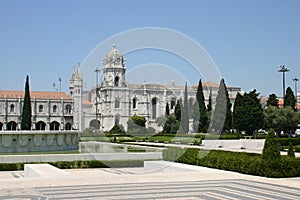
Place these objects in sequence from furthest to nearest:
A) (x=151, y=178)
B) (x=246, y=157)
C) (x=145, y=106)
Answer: (x=145, y=106)
(x=246, y=157)
(x=151, y=178)

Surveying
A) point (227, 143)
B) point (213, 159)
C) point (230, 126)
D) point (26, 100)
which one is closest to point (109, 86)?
point (26, 100)

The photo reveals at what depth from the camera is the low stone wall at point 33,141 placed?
2102cm

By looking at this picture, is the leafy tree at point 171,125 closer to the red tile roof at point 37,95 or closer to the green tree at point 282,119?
the green tree at point 282,119

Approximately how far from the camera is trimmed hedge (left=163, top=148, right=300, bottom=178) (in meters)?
11.0

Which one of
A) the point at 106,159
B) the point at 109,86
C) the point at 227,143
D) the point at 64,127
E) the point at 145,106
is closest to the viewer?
the point at 106,159

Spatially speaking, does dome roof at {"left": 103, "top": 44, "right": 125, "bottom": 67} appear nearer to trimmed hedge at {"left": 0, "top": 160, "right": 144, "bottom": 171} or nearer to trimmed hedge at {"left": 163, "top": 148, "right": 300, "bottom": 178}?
trimmed hedge at {"left": 0, "top": 160, "right": 144, "bottom": 171}

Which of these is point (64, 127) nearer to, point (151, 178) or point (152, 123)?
point (152, 123)

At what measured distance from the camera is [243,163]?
38.7ft

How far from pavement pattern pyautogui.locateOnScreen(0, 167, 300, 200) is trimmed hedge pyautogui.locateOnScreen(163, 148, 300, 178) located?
0.34m

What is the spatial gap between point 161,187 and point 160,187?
0.07 ft

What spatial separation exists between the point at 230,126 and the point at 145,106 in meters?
32.8

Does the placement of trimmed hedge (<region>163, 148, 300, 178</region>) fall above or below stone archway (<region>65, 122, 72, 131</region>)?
below

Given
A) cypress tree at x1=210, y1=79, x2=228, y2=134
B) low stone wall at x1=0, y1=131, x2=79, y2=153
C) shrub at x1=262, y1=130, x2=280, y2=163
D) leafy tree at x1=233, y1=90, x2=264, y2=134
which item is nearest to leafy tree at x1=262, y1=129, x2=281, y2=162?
shrub at x1=262, y1=130, x2=280, y2=163

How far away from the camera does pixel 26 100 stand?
48844 mm
